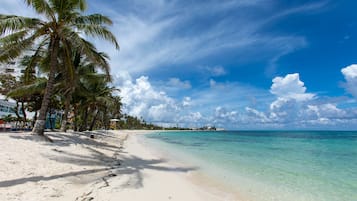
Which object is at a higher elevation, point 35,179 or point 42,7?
point 42,7

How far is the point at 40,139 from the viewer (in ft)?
30.9

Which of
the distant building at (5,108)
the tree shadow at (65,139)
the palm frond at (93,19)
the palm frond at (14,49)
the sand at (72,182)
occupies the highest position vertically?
the palm frond at (93,19)

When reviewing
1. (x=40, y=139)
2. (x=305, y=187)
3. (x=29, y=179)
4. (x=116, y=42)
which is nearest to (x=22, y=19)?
(x=116, y=42)

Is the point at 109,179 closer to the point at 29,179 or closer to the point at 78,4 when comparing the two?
the point at 29,179

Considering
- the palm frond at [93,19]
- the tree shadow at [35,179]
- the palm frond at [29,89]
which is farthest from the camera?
the palm frond at [29,89]

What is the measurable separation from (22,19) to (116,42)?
3862 mm

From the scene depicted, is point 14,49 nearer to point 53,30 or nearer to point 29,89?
point 53,30

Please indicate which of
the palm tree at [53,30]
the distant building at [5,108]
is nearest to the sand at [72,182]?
the palm tree at [53,30]

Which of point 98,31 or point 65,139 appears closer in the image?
point 98,31

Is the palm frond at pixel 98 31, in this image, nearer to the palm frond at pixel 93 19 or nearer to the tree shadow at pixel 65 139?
the palm frond at pixel 93 19

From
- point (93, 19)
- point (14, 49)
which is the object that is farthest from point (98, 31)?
point (14, 49)

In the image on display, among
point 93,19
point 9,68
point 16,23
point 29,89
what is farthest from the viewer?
point 9,68

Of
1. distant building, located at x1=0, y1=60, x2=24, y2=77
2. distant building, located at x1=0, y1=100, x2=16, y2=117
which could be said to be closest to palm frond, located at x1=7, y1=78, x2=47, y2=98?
distant building, located at x1=0, y1=60, x2=24, y2=77

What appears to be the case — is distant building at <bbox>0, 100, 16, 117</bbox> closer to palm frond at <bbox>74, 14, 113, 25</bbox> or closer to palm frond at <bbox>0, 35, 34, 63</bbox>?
palm frond at <bbox>0, 35, 34, 63</bbox>
